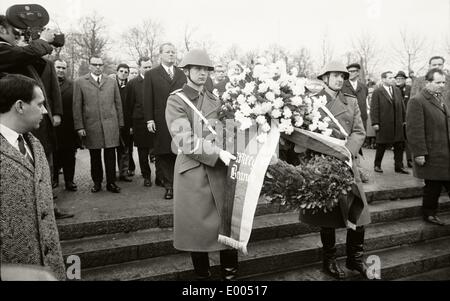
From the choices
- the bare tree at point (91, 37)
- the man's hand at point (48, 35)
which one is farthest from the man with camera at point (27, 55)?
the bare tree at point (91, 37)

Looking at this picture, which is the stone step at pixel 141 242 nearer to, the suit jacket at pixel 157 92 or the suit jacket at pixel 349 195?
the suit jacket at pixel 349 195

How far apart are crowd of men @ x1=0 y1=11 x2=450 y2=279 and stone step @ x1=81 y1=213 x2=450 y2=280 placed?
49 cm

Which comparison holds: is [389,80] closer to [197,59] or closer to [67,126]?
[197,59]

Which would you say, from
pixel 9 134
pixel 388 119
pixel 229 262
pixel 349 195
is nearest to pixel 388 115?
pixel 388 119

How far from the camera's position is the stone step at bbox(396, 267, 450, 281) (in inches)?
177

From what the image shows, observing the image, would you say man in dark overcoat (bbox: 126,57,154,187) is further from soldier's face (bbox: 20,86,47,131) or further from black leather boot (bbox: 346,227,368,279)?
soldier's face (bbox: 20,86,47,131)

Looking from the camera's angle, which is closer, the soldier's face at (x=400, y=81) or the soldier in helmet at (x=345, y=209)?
the soldier in helmet at (x=345, y=209)

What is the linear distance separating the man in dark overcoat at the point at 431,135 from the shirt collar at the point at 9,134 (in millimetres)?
4766

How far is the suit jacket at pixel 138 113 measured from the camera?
20.5 feet

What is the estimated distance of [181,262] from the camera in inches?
157

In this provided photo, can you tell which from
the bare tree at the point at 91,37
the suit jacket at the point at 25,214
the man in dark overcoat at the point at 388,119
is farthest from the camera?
the bare tree at the point at 91,37

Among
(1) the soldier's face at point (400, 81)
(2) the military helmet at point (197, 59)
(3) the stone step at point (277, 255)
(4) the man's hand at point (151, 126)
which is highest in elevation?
(2) the military helmet at point (197, 59)
